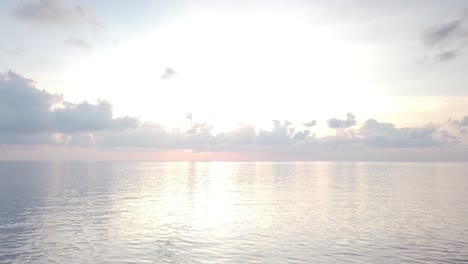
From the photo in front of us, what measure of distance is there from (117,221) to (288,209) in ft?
107

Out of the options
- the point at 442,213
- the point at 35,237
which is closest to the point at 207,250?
the point at 35,237

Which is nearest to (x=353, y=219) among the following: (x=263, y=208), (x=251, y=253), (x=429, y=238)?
(x=429, y=238)

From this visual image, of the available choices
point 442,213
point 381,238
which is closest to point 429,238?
point 381,238

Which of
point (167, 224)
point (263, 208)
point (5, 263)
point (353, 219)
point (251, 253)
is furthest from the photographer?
point (263, 208)

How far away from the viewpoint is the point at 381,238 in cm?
4472

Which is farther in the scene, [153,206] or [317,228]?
[153,206]

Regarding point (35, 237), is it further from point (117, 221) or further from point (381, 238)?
point (381, 238)

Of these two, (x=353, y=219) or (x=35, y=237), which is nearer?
(x=35, y=237)

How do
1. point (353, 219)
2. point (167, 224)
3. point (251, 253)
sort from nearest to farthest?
point (251, 253)
point (167, 224)
point (353, 219)

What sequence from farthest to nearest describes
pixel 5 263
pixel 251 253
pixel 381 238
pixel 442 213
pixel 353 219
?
pixel 442 213 → pixel 353 219 → pixel 381 238 → pixel 251 253 → pixel 5 263

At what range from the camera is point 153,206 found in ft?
241

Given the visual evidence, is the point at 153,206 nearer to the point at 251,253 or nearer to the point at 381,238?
the point at 251,253

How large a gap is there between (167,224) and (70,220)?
653 inches

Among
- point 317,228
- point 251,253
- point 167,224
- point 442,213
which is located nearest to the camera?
point 251,253
